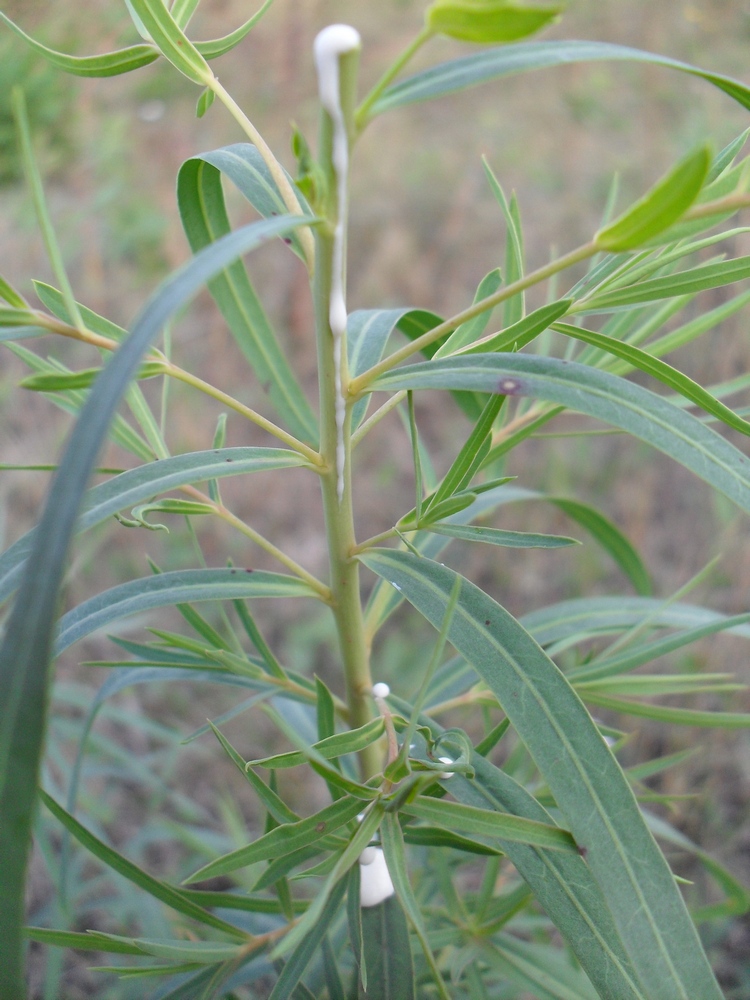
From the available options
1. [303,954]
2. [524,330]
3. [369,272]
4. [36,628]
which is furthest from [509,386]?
[369,272]

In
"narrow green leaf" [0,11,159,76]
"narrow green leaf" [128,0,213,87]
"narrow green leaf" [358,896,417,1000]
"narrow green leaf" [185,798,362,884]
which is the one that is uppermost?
"narrow green leaf" [0,11,159,76]

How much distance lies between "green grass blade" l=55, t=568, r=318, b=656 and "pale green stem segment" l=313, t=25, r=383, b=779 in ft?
0.13

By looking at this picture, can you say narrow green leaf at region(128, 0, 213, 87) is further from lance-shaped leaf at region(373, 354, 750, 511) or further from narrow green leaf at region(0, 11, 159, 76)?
lance-shaped leaf at region(373, 354, 750, 511)

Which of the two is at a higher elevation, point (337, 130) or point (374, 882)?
point (337, 130)

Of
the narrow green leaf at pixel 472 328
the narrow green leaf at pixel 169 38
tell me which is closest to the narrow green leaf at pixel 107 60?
the narrow green leaf at pixel 169 38

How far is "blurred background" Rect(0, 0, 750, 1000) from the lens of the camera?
1.25m

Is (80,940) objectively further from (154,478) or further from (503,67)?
(503,67)

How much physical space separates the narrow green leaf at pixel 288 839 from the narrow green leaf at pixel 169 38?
0.43 m

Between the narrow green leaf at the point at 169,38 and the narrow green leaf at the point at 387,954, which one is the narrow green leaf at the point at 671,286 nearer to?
the narrow green leaf at the point at 169,38

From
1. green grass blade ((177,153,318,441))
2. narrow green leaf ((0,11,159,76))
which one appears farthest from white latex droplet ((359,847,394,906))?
narrow green leaf ((0,11,159,76))

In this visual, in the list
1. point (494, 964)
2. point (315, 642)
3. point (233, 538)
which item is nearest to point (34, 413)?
point (233, 538)

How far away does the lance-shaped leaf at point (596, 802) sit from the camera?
342mm

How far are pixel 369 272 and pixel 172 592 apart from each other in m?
1.95

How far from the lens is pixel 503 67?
1.04ft
